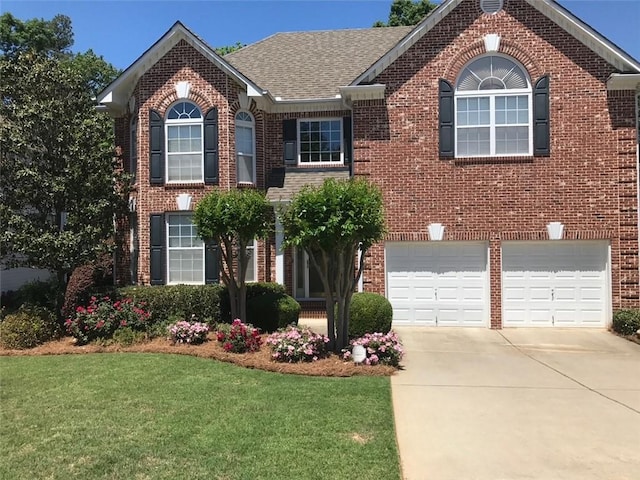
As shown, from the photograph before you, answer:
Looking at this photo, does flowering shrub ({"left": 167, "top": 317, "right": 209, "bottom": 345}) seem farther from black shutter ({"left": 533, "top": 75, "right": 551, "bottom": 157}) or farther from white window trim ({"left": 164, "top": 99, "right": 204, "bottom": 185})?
black shutter ({"left": 533, "top": 75, "right": 551, "bottom": 157})

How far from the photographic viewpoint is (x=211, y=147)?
531 inches

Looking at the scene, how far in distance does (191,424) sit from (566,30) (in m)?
12.9

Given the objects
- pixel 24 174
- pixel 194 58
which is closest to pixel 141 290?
pixel 24 174

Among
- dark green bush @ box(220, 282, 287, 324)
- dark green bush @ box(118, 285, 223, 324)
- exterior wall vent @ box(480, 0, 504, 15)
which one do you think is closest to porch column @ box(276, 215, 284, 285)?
dark green bush @ box(220, 282, 287, 324)

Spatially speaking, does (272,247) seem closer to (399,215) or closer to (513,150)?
(399,215)

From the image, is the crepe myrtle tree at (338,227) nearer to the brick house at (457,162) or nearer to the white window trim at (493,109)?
the brick house at (457,162)

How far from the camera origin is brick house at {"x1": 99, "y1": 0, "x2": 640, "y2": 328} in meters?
12.5

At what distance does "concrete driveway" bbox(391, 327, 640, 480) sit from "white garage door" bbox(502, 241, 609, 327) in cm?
201

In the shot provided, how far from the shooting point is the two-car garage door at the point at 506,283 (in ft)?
41.7

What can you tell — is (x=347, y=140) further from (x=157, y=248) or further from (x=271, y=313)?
(x=157, y=248)

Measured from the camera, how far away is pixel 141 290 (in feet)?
39.1

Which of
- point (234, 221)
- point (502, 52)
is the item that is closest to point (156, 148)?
point (234, 221)

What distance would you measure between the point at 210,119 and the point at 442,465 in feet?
36.6

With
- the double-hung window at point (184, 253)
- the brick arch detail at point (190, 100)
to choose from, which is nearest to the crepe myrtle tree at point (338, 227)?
the double-hung window at point (184, 253)
